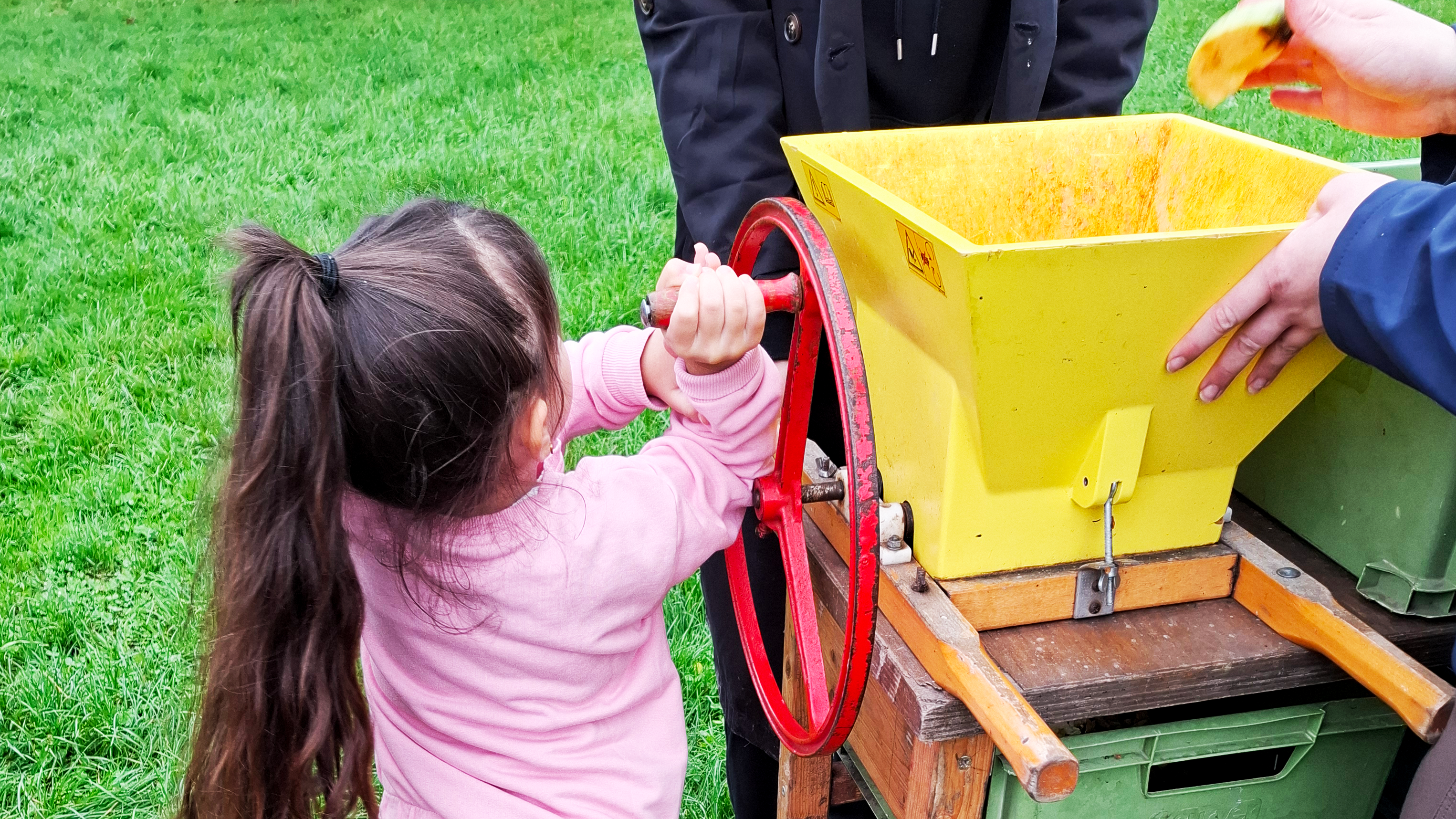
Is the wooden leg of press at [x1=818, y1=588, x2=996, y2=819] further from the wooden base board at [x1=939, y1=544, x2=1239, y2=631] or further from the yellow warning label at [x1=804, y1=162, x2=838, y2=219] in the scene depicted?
the yellow warning label at [x1=804, y1=162, x2=838, y2=219]

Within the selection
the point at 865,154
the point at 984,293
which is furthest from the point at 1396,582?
the point at 865,154

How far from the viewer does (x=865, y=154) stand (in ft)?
4.37

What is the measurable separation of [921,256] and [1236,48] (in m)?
0.55

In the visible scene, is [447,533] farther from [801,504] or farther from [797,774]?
[797,774]

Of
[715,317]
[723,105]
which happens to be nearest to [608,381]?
[715,317]

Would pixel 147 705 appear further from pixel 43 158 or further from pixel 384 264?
pixel 43 158

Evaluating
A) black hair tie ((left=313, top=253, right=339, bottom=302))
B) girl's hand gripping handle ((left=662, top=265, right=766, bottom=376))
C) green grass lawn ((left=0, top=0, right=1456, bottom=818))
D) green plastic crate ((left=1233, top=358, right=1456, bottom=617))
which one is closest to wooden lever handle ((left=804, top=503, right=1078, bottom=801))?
girl's hand gripping handle ((left=662, top=265, right=766, bottom=376))

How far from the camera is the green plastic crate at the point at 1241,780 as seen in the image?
119 centimetres

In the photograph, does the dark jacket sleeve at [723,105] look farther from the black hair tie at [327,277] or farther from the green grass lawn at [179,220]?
the black hair tie at [327,277]

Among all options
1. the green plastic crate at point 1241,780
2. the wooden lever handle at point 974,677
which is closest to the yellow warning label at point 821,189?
the wooden lever handle at point 974,677

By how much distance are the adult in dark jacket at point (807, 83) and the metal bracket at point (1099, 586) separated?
520mm

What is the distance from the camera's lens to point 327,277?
1028mm

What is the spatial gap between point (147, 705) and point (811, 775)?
4.57 ft

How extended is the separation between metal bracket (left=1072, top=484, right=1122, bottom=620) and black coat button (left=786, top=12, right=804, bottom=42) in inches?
28.9
